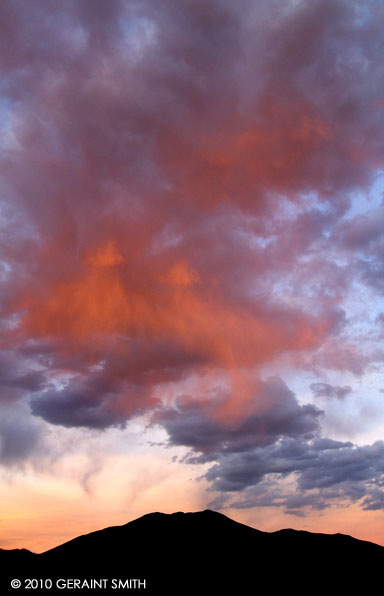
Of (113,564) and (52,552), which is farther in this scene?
(52,552)

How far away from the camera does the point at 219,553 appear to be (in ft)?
620

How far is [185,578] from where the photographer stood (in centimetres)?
16900

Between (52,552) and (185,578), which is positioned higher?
(52,552)

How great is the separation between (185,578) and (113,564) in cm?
2434

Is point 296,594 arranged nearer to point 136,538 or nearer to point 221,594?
point 221,594

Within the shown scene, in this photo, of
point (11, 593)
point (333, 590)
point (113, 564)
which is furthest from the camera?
point (113, 564)

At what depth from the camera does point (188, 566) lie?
178 m

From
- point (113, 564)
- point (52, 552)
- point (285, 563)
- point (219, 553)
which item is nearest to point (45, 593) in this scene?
point (113, 564)

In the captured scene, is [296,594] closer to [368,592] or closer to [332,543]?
[368,592]

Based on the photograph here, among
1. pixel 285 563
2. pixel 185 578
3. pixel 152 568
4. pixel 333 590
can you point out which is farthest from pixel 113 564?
pixel 333 590

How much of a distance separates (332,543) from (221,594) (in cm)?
6042

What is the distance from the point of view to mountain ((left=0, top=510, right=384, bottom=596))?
529 feet

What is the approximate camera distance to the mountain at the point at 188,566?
16138cm

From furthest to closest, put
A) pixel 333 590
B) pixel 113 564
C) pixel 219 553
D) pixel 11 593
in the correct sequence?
pixel 219 553, pixel 113 564, pixel 333 590, pixel 11 593
